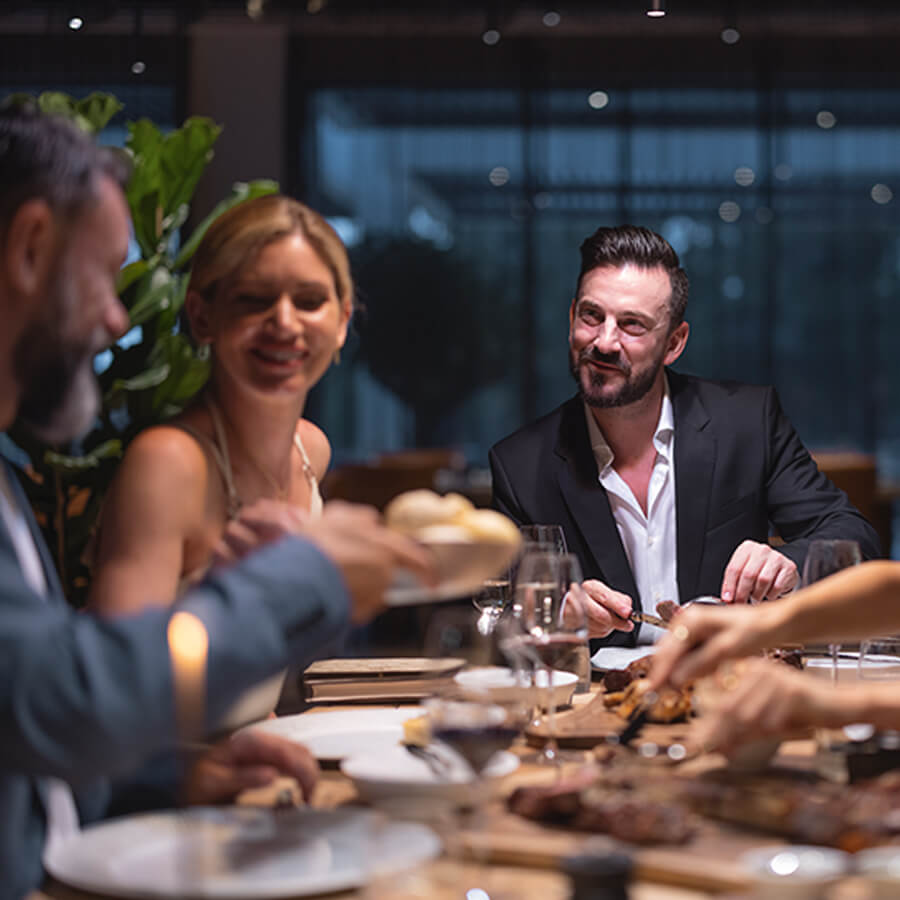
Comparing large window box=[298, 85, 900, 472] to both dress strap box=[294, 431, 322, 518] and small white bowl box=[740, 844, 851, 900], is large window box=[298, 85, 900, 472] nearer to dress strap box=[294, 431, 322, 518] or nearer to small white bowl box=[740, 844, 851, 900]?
dress strap box=[294, 431, 322, 518]

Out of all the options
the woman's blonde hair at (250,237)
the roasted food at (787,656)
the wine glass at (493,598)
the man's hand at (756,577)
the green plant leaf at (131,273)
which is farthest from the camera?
the green plant leaf at (131,273)

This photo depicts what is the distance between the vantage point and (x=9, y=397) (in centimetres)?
126

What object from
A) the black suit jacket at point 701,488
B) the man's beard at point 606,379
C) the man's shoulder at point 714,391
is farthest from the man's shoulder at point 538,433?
the man's shoulder at point 714,391

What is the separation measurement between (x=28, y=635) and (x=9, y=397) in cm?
29

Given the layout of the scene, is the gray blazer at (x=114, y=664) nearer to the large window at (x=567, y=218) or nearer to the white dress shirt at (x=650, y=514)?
the white dress shirt at (x=650, y=514)

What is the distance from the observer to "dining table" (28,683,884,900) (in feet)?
3.16

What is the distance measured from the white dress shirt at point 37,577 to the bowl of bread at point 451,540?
375 mm

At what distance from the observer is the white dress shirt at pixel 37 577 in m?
1.26

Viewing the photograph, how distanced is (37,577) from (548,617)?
663mm

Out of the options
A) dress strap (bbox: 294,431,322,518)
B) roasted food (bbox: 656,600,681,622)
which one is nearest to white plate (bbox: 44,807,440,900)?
dress strap (bbox: 294,431,322,518)

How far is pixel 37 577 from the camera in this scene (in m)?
1.35

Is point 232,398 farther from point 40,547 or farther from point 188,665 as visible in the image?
point 188,665

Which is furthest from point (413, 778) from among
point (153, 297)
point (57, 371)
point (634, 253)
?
point (153, 297)

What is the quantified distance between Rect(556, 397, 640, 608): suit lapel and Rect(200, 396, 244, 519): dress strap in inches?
47.6
